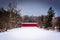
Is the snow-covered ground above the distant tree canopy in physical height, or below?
below

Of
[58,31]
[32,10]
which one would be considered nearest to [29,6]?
[32,10]

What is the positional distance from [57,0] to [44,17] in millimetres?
640

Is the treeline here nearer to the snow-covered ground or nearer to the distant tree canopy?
the snow-covered ground

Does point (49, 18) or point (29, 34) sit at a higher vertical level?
point (49, 18)

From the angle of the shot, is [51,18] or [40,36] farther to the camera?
[51,18]

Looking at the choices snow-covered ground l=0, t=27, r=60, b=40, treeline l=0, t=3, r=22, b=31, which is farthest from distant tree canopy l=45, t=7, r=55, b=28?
treeline l=0, t=3, r=22, b=31

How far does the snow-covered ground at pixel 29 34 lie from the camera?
133 inches

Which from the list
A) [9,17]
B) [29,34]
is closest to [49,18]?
[29,34]

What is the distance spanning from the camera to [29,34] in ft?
11.8

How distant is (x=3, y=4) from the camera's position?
367 centimetres

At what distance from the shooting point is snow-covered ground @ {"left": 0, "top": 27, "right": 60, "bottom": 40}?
3.39 m

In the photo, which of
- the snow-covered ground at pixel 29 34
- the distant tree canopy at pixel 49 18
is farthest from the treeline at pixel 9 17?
the distant tree canopy at pixel 49 18

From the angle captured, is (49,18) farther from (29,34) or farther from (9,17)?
(9,17)

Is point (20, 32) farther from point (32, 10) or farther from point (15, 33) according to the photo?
point (32, 10)
